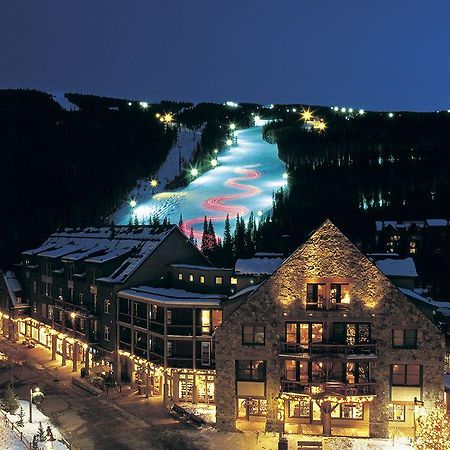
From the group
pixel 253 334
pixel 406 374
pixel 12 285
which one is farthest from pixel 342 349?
pixel 12 285

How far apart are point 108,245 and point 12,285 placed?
15711mm

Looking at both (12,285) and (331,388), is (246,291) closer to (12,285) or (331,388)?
→ (331,388)

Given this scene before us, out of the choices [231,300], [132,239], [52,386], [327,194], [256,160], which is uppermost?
[256,160]

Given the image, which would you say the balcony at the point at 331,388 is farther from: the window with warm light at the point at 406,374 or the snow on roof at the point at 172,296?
the snow on roof at the point at 172,296

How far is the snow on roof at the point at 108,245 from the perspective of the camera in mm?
49500

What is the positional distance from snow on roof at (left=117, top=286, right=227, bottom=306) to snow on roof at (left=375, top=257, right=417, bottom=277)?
11.3 metres

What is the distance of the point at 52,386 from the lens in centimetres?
4600

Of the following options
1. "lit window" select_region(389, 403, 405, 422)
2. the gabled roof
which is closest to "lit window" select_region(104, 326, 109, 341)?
the gabled roof

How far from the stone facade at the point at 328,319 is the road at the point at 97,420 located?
157 inches

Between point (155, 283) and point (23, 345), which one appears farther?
point (23, 345)

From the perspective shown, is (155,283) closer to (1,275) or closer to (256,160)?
(1,275)

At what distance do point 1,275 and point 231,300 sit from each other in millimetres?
39675

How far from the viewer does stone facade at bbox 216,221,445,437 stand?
1384 inches

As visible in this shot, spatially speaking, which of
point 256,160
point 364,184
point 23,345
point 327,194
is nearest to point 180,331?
point 23,345
